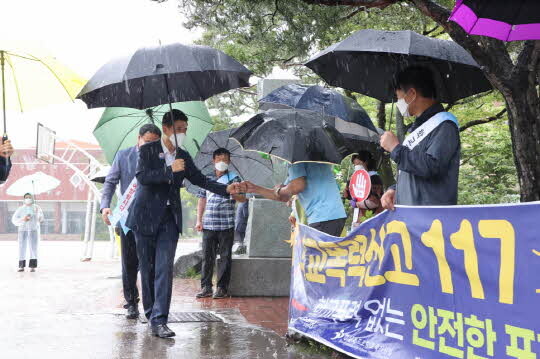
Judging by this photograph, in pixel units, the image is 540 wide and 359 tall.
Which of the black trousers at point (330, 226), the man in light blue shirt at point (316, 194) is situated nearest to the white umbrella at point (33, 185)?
the man in light blue shirt at point (316, 194)

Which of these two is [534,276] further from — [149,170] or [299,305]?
[149,170]

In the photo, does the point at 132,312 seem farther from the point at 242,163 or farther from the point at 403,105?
the point at 403,105

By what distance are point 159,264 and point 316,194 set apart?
62.8 inches

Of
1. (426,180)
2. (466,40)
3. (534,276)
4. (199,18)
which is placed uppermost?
(199,18)

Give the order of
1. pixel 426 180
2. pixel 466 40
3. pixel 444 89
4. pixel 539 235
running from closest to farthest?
pixel 539 235, pixel 426 180, pixel 444 89, pixel 466 40

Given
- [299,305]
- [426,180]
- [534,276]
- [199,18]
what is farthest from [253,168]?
[534,276]

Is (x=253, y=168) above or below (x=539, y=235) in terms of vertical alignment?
above

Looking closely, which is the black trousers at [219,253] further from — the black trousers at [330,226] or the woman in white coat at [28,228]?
the woman in white coat at [28,228]

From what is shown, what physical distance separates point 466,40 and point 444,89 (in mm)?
1796

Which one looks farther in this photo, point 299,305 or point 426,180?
point 299,305

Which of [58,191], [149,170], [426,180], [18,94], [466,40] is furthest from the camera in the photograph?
[58,191]

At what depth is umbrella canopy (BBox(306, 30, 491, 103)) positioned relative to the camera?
5430mm

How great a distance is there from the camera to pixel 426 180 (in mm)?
4551

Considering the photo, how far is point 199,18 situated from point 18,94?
15.1ft
